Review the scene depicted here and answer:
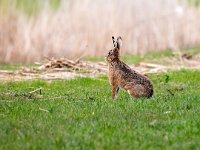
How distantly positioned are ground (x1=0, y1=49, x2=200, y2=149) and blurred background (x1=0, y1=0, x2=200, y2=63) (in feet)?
27.1

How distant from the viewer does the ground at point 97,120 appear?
779 centimetres

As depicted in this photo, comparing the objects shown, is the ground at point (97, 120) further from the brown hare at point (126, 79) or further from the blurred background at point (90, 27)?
the blurred background at point (90, 27)

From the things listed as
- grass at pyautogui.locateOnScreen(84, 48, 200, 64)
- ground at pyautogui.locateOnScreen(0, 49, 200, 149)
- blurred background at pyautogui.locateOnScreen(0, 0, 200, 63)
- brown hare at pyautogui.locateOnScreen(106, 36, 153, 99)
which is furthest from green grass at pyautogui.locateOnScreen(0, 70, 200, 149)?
blurred background at pyautogui.locateOnScreen(0, 0, 200, 63)

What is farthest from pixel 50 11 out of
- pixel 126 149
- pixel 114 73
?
pixel 126 149

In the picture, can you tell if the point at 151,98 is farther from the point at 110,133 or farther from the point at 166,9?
the point at 166,9

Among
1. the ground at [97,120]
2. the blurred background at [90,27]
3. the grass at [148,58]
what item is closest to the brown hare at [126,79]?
the ground at [97,120]

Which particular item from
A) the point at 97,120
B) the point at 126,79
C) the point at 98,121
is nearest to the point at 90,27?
the point at 126,79

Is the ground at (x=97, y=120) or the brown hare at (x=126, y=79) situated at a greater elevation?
the brown hare at (x=126, y=79)

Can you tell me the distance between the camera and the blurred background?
21.2 m

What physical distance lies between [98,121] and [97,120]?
11 cm

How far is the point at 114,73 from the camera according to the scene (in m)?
11.1

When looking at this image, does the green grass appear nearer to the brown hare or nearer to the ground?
the ground

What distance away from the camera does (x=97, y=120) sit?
29.9 ft

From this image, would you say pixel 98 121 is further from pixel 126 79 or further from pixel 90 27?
pixel 90 27
